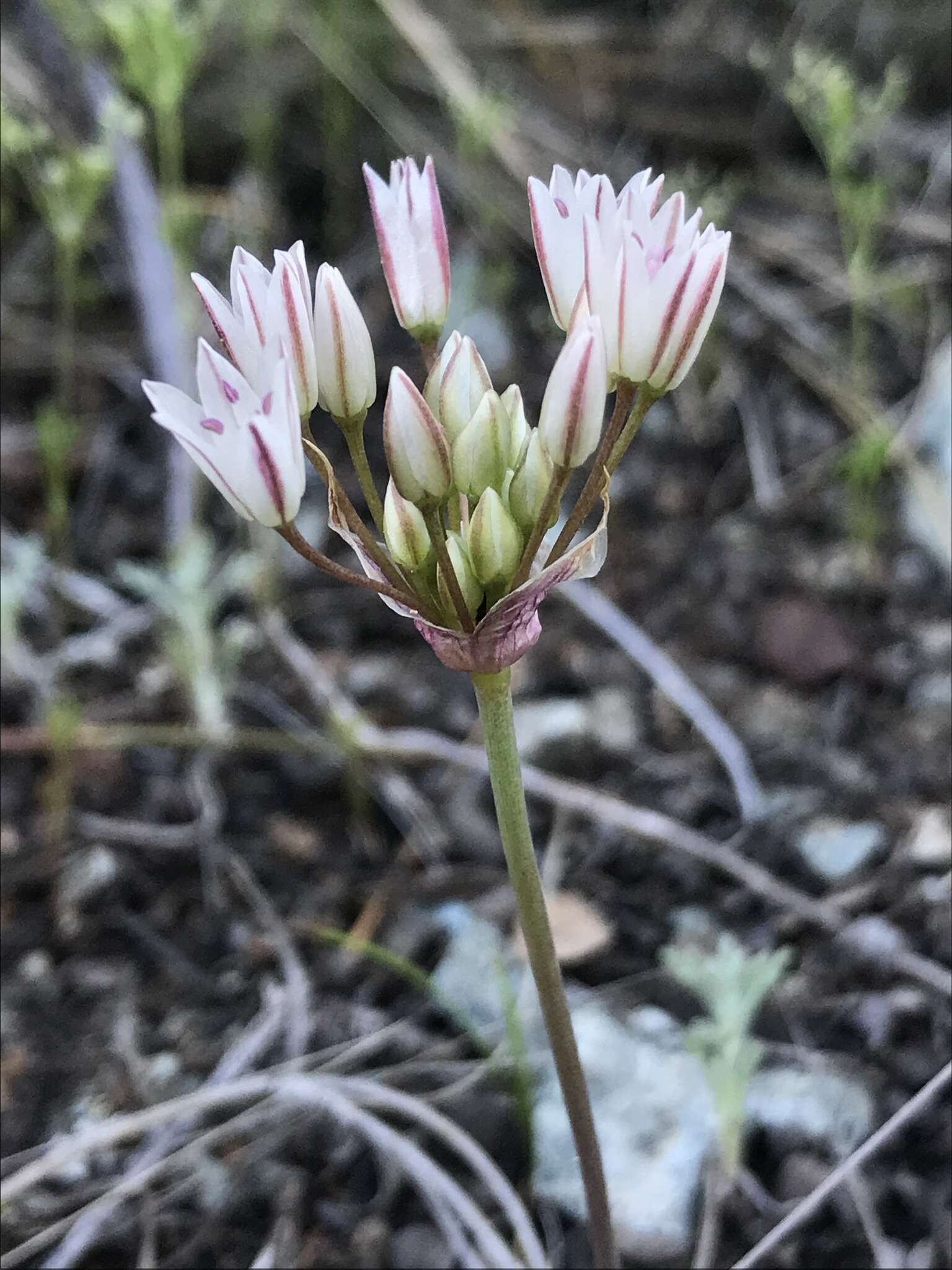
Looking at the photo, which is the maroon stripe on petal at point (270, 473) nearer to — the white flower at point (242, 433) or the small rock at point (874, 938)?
the white flower at point (242, 433)

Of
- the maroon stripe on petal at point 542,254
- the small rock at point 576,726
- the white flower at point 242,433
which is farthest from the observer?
the small rock at point 576,726

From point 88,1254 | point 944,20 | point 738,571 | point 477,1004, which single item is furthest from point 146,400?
point 944,20

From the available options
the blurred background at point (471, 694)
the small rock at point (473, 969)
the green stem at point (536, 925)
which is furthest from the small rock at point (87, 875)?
the green stem at point (536, 925)

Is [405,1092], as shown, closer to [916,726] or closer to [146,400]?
[916,726]

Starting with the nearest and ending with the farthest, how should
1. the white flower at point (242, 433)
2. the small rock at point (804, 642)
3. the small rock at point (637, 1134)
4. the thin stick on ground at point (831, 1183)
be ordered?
the white flower at point (242, 433) < the thin stick on ground at point (831, 1183) < the small rock at point (637, 1134) < the small rock at point (804, 642)

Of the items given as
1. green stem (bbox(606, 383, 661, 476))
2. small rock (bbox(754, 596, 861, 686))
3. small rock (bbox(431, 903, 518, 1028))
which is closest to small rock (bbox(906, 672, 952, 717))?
small rock (bbox(754, 596, 861, 686))

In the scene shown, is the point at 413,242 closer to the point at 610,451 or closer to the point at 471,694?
the point at 610,451
